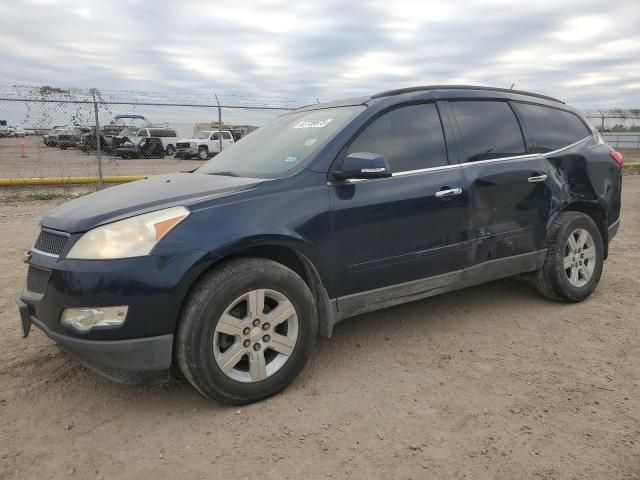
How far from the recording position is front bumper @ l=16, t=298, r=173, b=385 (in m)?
2.58

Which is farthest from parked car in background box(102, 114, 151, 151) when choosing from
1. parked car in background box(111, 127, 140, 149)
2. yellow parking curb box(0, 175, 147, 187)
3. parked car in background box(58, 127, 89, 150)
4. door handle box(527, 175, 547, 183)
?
door handle box(527, 175, 547, 183)

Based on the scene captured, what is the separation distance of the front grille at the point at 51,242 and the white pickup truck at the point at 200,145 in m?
23.7

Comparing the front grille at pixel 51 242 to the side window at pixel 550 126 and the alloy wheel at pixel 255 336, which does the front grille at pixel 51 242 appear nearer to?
the alloy wheel at pixel 255 336

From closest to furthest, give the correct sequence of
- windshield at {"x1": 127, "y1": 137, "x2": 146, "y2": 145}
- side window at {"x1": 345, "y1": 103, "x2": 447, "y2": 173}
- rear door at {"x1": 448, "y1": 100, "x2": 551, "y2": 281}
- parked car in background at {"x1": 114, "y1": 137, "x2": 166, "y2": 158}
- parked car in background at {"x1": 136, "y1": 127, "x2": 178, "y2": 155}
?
side window at {"x1": 345, "y1": 103, "x2": 447, "y2": 173} → rear door at {"x1": 448, "y1": 100, "x2": 551, "y2": 281} → parked car in background at {"x1": 114, "y1": 137, "x2": 166, "y2": 158} → windshield at {"x1": 127, "y1": 137, "x2": 146, "y2": 145} → parked car in background at {"x1": 136, "y1": 127, "x2": 178, "y2": 155}

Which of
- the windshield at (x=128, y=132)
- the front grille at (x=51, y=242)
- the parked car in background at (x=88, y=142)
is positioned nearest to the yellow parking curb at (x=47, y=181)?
the parked car in background at (x=88, y=142)

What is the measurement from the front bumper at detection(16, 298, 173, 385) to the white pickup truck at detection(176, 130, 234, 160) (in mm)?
24188

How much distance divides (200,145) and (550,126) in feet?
79.9

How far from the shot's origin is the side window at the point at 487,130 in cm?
381

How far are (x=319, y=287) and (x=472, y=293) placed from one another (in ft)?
7.01

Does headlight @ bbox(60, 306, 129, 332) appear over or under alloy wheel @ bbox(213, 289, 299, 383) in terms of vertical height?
over

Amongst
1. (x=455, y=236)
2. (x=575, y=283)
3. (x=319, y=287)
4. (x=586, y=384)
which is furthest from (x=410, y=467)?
(x=575, y=283)

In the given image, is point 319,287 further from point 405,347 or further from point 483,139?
point 483,139

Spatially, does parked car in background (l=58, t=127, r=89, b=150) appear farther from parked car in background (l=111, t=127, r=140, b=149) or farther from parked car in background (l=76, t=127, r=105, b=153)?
parked car in background (l=111, t=127, r=140, b=149)

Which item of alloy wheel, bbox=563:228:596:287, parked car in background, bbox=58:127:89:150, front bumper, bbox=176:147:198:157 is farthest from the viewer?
front bumper, bbox=176:147:198:157
